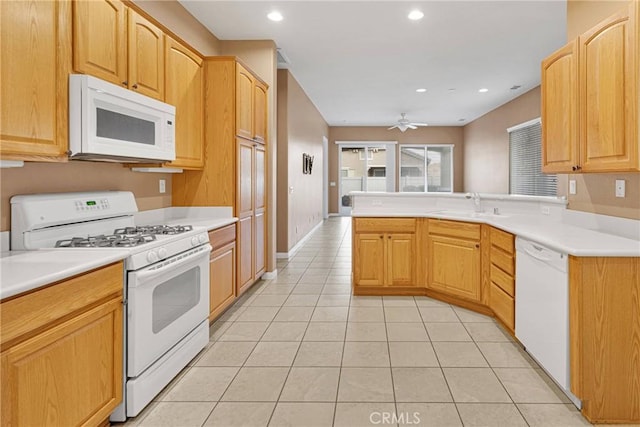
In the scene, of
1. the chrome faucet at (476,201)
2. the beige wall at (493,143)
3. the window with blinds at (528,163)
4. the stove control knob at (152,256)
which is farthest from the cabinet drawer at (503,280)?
the beige wall at (493,143)

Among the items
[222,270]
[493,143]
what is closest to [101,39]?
[222,270]

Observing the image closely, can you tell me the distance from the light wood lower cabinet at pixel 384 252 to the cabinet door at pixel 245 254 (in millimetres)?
1089

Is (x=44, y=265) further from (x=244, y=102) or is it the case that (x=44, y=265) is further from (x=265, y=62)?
(x=265, y=62)

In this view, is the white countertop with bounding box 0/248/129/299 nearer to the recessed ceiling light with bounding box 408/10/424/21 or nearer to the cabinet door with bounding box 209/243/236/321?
the cabinet door with bounding box 209/243/236/321

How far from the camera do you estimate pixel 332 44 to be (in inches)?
192

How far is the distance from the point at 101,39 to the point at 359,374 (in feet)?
8.07

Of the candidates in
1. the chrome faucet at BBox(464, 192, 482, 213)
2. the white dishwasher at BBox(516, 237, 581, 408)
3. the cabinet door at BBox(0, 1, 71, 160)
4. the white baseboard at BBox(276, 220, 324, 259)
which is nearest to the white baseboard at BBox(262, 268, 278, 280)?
the white baseboard at BBox(276, 220, 324, 259)

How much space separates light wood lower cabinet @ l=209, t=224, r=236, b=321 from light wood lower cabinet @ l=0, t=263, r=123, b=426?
121 cm

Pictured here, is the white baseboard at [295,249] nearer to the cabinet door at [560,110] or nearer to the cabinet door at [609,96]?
the cabinet door at [560,110]

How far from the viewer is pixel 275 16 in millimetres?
4043

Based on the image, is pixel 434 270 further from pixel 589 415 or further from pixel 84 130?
pixel 84 130

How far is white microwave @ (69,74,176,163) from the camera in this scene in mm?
1978

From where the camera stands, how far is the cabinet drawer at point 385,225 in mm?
4102

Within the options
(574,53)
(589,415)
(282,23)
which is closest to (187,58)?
(282,23)
